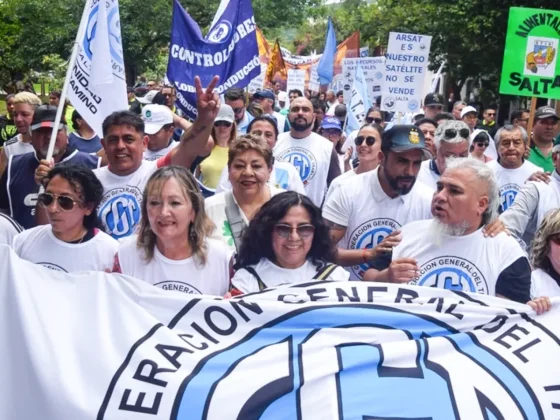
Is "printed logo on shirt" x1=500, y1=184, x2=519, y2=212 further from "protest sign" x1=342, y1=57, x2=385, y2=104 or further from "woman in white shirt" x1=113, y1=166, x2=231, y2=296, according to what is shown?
"protest sign" x1=342, y1=57, x2=385, y2=104

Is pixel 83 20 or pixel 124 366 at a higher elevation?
pixel 83 20

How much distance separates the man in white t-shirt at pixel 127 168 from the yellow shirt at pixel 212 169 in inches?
50.3

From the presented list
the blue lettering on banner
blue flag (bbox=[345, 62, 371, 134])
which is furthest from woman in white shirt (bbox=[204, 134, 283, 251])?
blue flag (bbox=[345, 62, 371, 134])

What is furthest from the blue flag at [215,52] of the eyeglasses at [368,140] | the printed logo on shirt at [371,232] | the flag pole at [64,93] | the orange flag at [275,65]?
the orange flag at [275,65]

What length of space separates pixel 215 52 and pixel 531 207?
115 inches

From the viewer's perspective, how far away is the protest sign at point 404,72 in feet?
30.3

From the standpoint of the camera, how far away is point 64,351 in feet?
9.84

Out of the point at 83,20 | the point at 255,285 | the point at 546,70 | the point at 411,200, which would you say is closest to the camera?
the point at 255,285

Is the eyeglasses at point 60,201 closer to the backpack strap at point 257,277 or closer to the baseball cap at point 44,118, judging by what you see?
the backpack strap at point 257,277

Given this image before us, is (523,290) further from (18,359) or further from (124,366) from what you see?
(18,359)

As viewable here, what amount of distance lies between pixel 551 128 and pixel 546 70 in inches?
37.8

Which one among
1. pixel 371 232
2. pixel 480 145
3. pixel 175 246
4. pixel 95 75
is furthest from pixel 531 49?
pixel 175 246

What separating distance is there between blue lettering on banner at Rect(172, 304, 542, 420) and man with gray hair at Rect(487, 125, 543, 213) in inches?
115

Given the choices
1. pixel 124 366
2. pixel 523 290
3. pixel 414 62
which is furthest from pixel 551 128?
pixel 124 366
